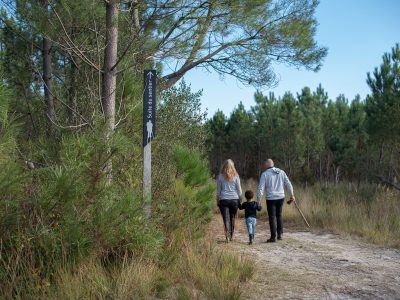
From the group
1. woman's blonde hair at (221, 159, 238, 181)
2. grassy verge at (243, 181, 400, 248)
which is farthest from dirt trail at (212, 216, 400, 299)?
woman's blonde hair at (221, 159, 238, 181)

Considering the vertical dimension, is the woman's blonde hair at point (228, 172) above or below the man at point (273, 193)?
above

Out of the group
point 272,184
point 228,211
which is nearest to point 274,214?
point 272,184

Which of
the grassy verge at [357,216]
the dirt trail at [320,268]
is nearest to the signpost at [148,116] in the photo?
the dirt trail at [320,268]

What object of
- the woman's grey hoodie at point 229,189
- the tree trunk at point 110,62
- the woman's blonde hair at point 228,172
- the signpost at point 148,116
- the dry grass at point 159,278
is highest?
the tree trunk at point 110,62

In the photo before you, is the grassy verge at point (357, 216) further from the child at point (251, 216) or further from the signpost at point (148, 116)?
the signpost at point (148, 116)

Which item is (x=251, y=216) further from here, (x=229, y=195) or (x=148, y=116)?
(x=148, y=116)

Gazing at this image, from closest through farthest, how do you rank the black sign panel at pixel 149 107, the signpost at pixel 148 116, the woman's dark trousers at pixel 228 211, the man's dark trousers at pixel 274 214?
the signpost at pixel 148 116 < the black sign panel at pixel 149 107 < the woman's dark trousers at pixel 228 211 < the man's dark trousers at pixel 274 214

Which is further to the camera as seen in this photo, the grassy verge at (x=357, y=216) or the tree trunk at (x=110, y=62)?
the grassy verge at (x=357, y=216)

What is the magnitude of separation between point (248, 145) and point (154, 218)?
80.8 ft

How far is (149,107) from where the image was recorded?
5980mm

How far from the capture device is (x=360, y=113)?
23.8 meters

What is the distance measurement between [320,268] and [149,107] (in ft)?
10.0

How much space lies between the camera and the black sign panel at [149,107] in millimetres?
5914

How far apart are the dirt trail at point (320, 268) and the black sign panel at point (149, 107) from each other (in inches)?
82.2
